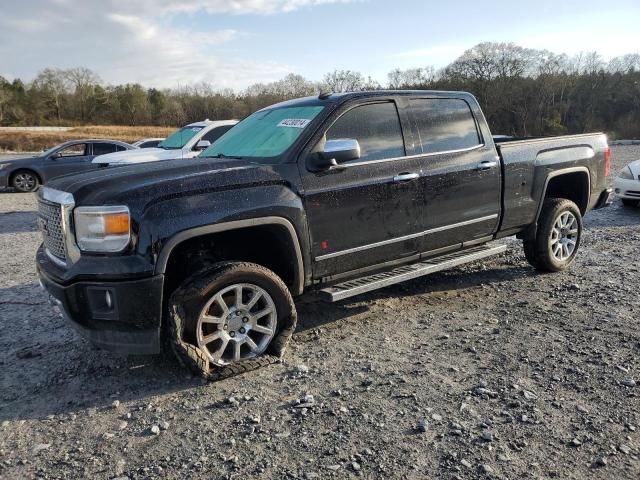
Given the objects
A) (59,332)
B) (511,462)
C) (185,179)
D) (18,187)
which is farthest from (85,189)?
(18,187)

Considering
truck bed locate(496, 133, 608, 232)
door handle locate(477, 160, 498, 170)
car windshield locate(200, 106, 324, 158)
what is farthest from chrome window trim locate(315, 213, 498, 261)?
car windshield locate(200, 106, 324, 158)

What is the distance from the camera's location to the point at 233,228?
3.62 metres

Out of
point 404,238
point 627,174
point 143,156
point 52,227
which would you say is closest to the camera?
point 52,227

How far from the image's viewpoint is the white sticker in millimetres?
4284

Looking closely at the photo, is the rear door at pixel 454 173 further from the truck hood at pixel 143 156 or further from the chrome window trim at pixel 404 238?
the truck hood at pixel 143 156

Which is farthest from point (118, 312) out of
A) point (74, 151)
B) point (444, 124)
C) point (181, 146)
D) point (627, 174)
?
point (74, 151)

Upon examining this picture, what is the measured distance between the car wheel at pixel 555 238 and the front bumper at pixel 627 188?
4.53m

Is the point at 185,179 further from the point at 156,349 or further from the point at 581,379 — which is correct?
the point at 581,379

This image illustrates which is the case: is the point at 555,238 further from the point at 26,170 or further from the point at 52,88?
the point at 52,88

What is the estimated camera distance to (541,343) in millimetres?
4180

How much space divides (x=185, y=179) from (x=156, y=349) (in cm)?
115

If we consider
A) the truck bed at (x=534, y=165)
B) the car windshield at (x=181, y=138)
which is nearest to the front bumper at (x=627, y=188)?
the truck bed at (x=534, y=165)

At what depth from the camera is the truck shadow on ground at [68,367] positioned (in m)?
3.49

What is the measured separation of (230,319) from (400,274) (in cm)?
161
